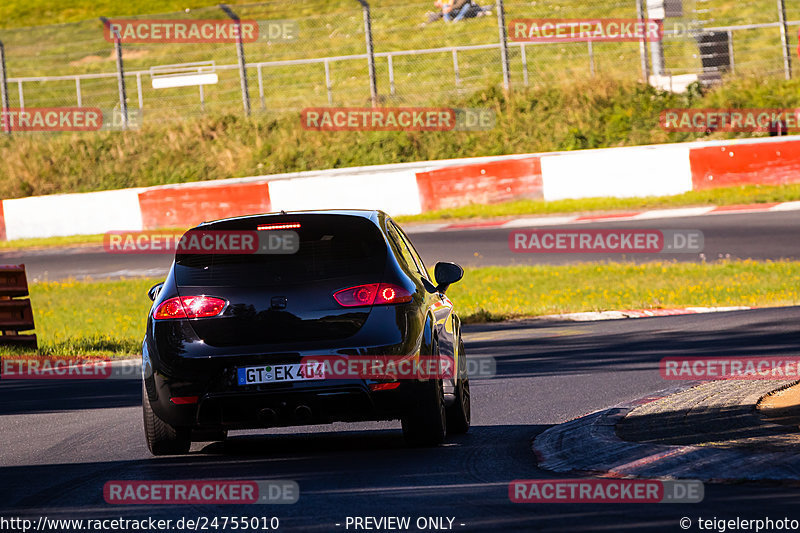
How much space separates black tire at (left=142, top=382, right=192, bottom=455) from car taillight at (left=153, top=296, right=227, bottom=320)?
1.82 feet

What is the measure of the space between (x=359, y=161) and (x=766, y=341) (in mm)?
20301

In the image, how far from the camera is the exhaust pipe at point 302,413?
7.82 m

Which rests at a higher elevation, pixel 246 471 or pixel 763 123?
pixel 763 123

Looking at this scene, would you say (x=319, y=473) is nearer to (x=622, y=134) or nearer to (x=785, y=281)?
(x=785, y=281)

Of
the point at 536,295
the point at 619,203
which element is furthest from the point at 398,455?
the point at 619,203

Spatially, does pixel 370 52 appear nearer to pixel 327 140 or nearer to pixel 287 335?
pixel 327 140

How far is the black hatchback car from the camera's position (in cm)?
785

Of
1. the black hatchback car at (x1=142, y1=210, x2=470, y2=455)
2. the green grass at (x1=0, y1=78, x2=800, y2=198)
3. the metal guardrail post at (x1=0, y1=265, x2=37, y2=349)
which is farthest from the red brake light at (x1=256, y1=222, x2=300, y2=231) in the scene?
the green grass at (x1=0, y1=78, x2=800, y2=198)

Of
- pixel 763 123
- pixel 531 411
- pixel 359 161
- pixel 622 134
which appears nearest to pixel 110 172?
pixel 359 161

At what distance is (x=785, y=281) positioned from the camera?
19.0 metres

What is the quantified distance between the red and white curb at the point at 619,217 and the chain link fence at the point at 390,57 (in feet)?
16.4

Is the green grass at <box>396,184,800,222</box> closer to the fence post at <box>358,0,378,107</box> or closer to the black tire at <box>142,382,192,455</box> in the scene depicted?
the fence post at <box>358,0,378,107</box>

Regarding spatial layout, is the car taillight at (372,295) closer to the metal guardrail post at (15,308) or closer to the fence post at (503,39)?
the metal guardrail post at (15,308)

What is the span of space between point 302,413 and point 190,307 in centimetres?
90
